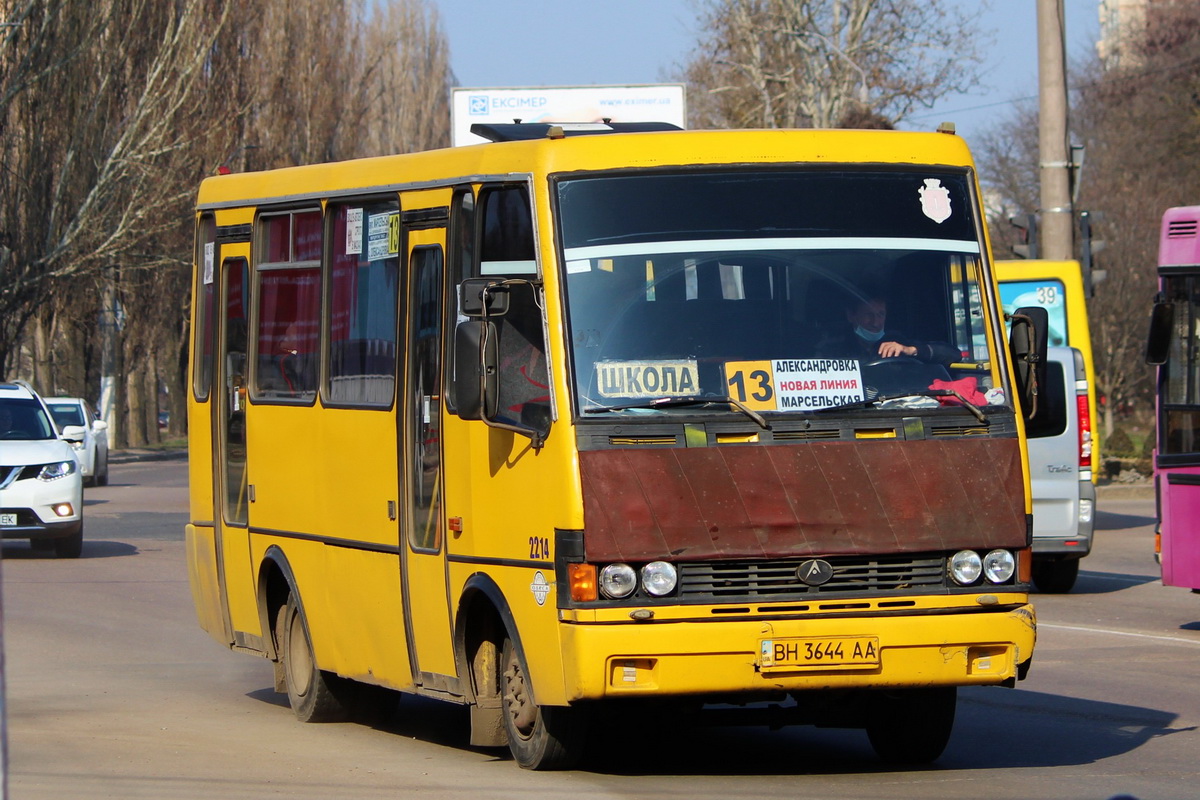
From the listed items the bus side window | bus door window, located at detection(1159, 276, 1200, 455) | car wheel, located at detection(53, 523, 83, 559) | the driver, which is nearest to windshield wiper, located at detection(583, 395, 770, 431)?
the bus side window

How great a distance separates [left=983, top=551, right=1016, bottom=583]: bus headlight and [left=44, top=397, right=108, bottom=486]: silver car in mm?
28792

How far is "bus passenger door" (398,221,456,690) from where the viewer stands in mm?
8539

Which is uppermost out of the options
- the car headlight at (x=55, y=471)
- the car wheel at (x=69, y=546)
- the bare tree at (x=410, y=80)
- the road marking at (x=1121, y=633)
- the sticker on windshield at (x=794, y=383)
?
the bare tree at (x=410, y=80)

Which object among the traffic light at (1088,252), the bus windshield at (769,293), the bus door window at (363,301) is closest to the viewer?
the bus windshield at (769,293)

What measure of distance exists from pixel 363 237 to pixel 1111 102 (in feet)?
170

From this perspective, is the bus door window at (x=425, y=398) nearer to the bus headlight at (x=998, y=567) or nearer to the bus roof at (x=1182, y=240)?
the bus headlight at (x=998, y=567)

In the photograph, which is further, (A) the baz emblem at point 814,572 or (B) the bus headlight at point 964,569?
(B) the bus headlight at point 964,569

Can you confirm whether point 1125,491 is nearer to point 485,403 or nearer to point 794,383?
point 794,383

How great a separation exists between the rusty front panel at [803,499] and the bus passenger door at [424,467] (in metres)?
1.37

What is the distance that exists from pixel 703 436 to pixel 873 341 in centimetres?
87

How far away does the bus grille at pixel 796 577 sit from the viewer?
7426mm

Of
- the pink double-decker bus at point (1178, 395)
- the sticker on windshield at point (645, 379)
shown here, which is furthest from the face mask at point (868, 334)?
the pink double-decker bus at point (1178, 395)

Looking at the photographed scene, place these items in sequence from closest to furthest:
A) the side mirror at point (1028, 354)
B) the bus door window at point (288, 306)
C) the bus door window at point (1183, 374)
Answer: the side mirror at point (1028, 354), the bus door window at point (288, 306), the bus door window at point (1183, 374)

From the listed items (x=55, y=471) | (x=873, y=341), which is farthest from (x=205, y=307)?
(x=55, y=471)
